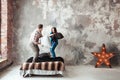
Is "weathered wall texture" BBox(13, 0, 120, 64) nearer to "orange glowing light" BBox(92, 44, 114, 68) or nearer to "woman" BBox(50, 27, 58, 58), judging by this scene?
"orange glowing light" BBox(92, 44, 114, 68)

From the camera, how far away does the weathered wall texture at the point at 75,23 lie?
29.7 feet

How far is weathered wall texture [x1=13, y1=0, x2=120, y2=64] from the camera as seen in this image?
29.7 feet

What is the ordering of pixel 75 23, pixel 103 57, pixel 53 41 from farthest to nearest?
pixel 75 23, pixel 103 57, pixel 53 41

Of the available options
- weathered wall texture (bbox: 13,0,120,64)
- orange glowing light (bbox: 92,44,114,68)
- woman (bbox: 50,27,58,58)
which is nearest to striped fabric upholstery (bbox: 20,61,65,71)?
woman (bbox: 50,27,58,58)

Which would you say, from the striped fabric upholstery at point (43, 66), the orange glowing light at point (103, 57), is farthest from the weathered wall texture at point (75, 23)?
the striped fabric upholstery at point (43, 66)

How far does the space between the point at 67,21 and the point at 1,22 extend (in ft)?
7.53

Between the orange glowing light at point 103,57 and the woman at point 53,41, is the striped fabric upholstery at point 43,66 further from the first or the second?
the orange glowing light at point 103,57

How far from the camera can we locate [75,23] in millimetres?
9125

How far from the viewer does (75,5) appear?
9102 millimetres

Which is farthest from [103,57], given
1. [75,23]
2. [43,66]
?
[43,66]

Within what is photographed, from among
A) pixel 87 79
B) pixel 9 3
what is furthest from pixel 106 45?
pixel 9 3

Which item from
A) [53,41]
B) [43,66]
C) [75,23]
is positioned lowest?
[43,66]

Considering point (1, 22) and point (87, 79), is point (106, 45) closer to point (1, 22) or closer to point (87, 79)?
point (87, 79)

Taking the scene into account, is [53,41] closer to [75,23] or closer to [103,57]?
[75,23]
